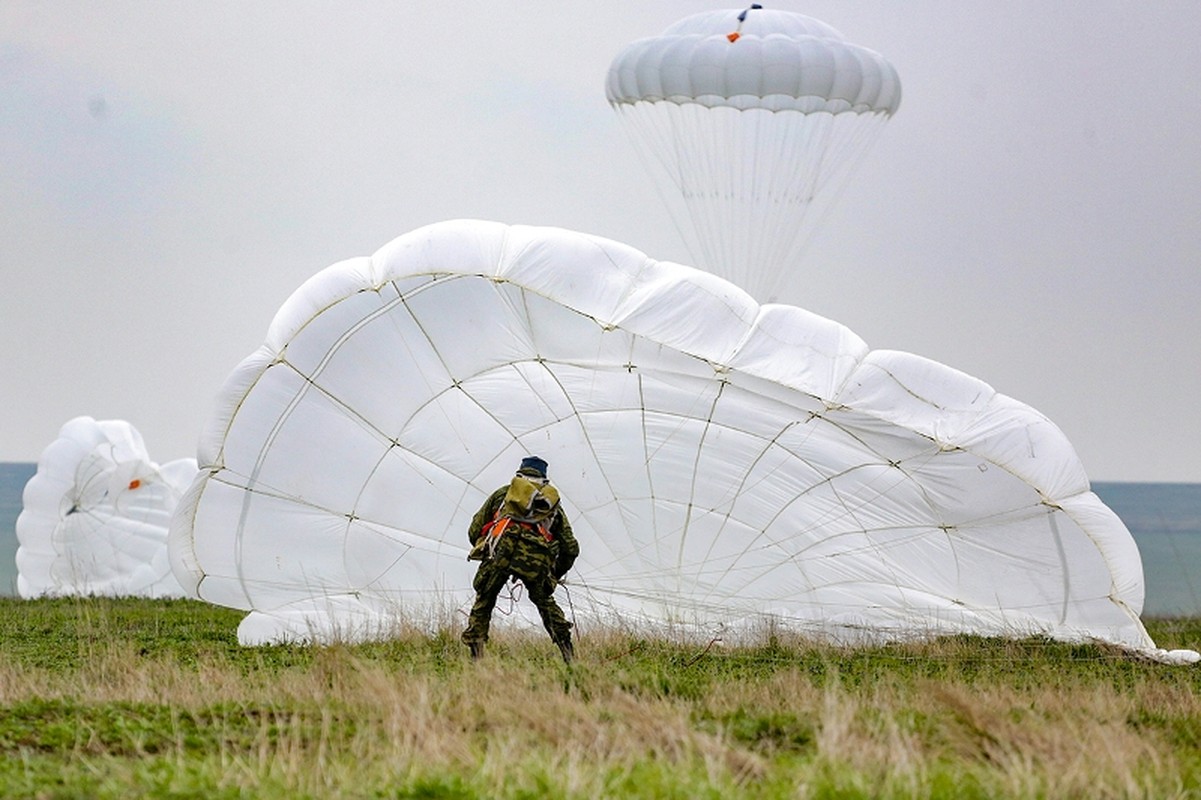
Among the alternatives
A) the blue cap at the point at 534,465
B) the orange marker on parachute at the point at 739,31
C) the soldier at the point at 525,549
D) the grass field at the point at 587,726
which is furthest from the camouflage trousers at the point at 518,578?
the orange marker on parachute at the point at 739,31

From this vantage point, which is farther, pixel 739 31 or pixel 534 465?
pixel 739 31

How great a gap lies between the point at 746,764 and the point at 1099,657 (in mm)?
8309

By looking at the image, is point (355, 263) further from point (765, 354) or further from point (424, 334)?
point (765, 354)

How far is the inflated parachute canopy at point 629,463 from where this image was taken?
15867mm

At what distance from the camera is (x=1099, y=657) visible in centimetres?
1544

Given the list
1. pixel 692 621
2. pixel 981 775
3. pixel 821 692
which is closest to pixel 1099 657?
pixel 692 621

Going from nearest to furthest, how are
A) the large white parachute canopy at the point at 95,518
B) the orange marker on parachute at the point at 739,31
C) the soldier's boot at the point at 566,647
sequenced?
the soldier's boot at the point at 566,647, the orange marker on parachute at the point at 739,31, the large white parachute canopy at the point at 95,518

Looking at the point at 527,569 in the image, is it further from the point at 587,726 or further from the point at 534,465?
the point at 587,726

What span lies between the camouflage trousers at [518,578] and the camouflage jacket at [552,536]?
0.03 meters

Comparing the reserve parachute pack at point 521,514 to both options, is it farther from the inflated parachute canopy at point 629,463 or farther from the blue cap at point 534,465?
the inflated parachute canopy at point 629,463

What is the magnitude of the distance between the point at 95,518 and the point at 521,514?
21273 mm

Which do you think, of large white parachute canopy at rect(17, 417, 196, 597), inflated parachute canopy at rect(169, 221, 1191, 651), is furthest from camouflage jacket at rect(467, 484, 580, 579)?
large white parachute canopy at rect(17, 417, 196, 597)

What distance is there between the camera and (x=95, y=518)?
108 ft

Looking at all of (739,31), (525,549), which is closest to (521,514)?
(525,549)
